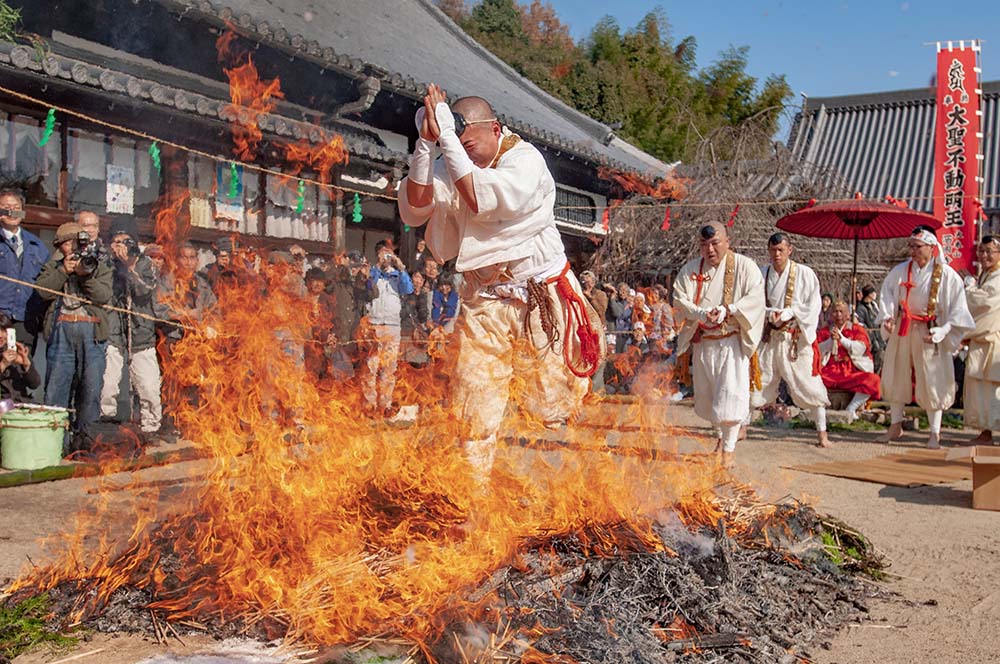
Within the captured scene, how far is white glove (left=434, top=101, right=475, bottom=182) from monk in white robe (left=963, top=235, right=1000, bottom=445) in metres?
7.40

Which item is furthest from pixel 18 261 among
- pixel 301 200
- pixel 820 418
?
pixel 820 418

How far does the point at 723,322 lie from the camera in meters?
7.15

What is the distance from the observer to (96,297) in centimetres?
715

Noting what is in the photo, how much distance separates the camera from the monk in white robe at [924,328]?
8969 mm

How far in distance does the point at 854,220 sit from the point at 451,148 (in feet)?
31.4

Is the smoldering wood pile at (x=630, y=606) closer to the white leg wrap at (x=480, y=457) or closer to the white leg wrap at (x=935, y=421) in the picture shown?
the white leg wrap at (x=480, y=457)

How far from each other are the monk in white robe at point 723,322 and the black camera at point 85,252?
492 centimetres

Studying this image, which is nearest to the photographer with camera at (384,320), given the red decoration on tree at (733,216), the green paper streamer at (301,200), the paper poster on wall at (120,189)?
the green paper streamer at (301,200)

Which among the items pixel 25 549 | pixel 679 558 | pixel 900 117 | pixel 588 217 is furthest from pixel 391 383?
pixel 900 117

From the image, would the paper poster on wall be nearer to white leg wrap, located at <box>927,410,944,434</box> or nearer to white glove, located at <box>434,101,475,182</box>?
white glove, located at <box>434,101,475,182</box>

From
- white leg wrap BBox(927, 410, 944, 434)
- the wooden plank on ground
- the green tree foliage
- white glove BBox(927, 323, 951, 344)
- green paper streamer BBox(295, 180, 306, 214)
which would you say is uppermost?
the green tree foliage

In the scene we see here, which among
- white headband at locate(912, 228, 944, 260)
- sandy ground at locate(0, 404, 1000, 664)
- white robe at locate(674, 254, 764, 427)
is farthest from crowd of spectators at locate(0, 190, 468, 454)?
white headband at locate(912, 228, 944, 260)

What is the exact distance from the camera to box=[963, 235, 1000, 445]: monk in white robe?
8.86m

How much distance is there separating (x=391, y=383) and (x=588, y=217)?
781 centimetres
